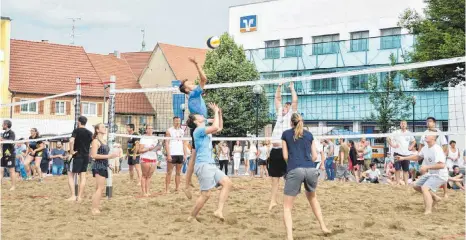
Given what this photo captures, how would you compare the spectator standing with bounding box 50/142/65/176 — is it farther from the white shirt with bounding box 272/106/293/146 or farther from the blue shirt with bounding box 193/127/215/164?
the blue shirt with bounding box 193/127/215/164

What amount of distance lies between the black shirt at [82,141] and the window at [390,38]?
30.6 meters

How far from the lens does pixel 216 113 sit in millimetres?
8250

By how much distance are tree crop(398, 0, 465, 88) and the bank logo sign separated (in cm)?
2111

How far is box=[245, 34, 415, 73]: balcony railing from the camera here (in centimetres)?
3866

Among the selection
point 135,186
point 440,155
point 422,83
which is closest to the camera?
point 440,155

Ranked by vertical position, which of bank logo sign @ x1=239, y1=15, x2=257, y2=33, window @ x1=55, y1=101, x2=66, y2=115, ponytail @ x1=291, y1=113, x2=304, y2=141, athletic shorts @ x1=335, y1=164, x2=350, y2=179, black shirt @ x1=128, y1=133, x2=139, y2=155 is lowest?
athletic shorts @ x1=335, y1=164, x2=350, y2=179

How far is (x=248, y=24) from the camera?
46.5 meters

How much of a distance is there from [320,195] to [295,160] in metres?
5.15

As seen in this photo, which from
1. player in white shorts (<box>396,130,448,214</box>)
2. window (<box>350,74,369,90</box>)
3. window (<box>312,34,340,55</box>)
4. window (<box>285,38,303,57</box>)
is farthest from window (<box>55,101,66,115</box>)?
player in white shorts (<box>396,130,448,214</box>)

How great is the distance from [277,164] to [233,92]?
84.7 ft

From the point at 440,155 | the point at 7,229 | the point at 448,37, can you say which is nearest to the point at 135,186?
the point at 7,229

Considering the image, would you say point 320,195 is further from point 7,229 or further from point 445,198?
point 7,229

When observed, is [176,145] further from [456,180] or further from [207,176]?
[456,180]

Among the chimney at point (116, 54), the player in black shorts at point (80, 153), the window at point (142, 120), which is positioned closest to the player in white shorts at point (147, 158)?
the player in black shorts at point (80, 153)
